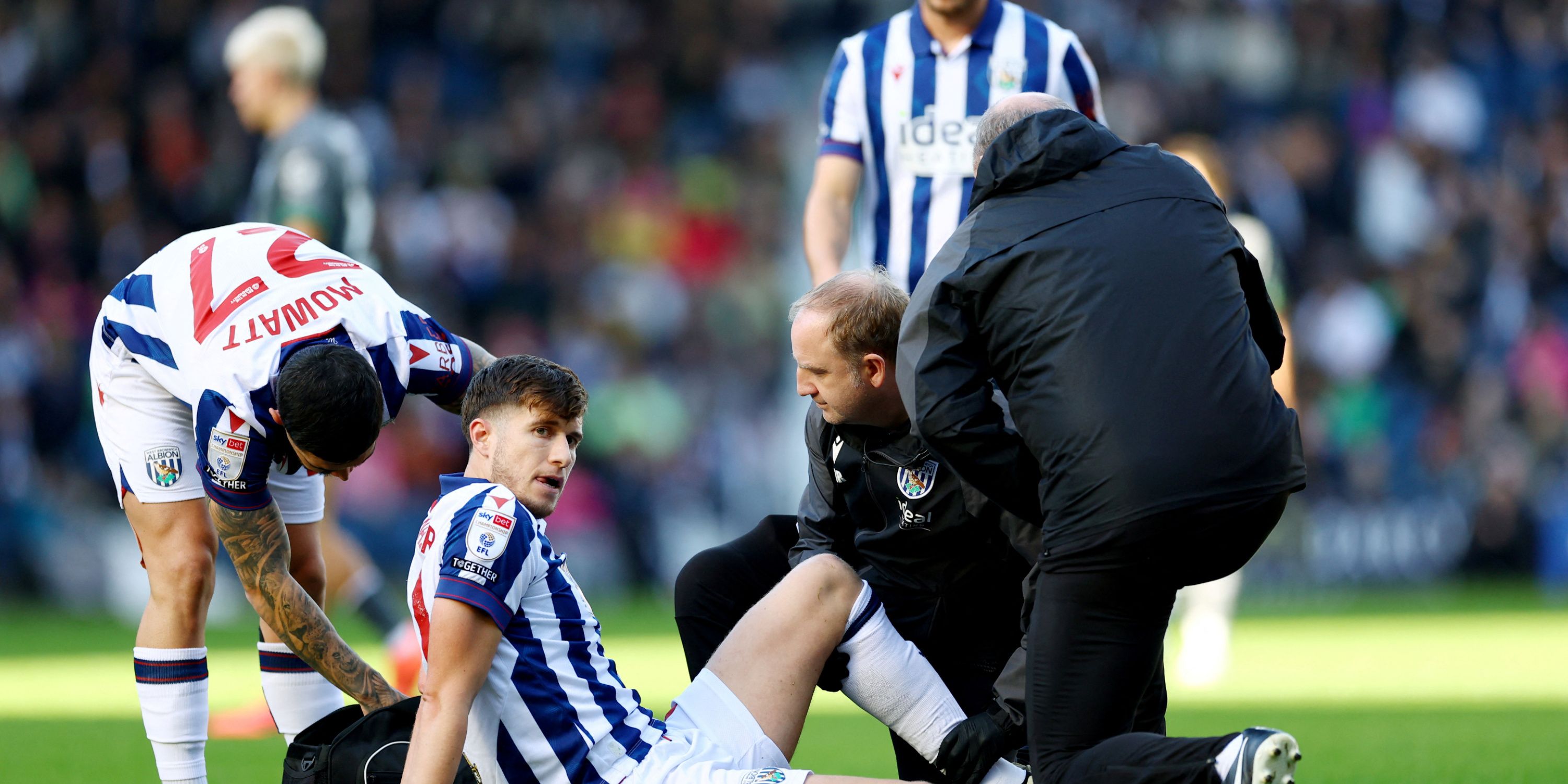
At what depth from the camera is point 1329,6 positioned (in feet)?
55.9

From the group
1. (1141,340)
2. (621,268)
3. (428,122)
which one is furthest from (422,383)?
(428,122)

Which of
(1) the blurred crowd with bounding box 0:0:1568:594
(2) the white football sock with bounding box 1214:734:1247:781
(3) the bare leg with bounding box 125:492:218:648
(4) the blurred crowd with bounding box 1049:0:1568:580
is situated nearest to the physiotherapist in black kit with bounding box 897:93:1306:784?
(2) the white football sock with bounding box 1214:734:1247:781

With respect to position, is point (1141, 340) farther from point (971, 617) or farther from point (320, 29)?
point (320, 29)

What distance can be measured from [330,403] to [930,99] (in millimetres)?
2577

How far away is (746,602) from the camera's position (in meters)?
4.45

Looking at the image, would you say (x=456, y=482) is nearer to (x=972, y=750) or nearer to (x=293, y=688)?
(x=972, y=750)

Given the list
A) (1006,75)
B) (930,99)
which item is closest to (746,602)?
Result: (930,99)

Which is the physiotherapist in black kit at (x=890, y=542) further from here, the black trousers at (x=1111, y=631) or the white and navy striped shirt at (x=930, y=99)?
the white and navy striped shirt at (x=930, y=99)

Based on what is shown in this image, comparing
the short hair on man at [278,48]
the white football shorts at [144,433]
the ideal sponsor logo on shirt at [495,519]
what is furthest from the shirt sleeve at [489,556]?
the short hair on man at [278,48]

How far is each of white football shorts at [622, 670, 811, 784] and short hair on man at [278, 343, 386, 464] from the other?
3.11 ft

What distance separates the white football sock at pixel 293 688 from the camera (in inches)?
189

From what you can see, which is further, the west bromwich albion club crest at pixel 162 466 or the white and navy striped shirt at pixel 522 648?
the west bromwich albion club crest at pixel 162 466

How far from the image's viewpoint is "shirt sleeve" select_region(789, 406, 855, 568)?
4246 millimetres

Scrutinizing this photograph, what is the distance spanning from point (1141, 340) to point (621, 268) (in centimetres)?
1232
